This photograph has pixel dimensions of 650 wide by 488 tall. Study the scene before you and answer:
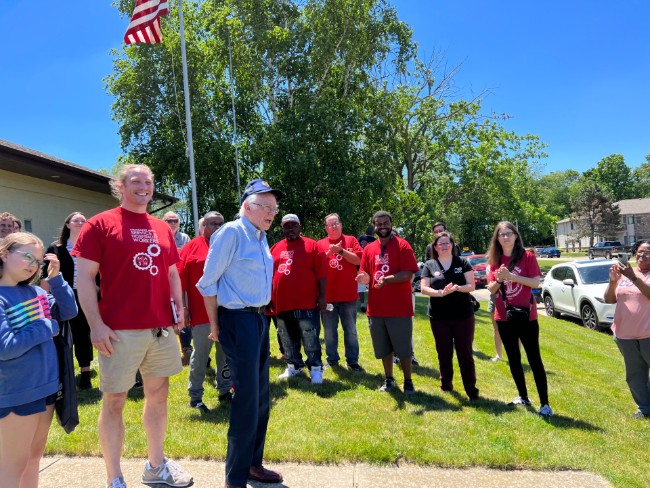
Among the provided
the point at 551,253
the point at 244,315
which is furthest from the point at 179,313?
the point at 551,253

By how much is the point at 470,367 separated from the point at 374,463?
2.03m

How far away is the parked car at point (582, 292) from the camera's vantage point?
11.3 meters

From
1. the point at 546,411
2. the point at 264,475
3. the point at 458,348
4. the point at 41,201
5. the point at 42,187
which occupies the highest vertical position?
the point at 42,187

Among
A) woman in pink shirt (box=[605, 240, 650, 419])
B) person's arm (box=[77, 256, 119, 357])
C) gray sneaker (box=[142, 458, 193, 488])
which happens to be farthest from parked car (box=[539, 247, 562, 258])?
person's arm (box=[77, 256, 119, 357])

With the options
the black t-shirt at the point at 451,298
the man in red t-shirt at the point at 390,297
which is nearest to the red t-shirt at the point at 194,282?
the man in red t-shirt at the point at 390,297

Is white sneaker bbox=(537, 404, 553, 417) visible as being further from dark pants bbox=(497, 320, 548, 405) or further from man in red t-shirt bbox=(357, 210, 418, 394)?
man in red t-shirt bbox=(357, 210, 418, 394)

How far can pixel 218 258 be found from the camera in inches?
123

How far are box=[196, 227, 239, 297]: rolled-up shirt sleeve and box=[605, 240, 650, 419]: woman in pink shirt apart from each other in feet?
13.0

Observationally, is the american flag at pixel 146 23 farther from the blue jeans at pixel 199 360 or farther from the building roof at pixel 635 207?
the building roof at pixel 635 207

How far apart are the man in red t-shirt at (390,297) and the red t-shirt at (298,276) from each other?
68cm

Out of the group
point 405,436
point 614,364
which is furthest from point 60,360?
point 614,364

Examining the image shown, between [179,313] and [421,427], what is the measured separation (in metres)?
2.59

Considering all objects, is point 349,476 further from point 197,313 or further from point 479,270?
point 479,270

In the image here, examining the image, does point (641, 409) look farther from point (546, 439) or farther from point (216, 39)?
point (216, 39)
